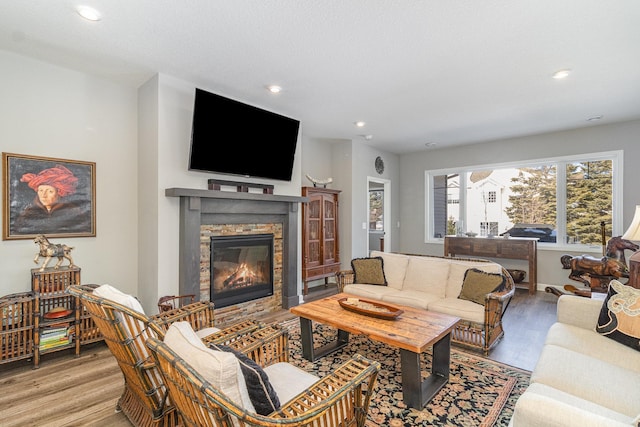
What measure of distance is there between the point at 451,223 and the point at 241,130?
505cm

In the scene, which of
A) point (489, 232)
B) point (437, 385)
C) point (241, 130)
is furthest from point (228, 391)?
point (489, 232)

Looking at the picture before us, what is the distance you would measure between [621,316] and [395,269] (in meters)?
2.24

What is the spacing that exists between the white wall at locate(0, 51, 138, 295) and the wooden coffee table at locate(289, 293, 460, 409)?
7.15 feet

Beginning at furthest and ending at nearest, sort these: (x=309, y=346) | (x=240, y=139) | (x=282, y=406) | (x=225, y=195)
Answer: (x=240, y=139)
(x=225, y=195)
(x=309, y=346)
(x=282, y=406)

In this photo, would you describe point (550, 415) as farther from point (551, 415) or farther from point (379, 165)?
point (379, 165)

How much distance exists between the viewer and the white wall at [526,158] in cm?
475

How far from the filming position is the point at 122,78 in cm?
329

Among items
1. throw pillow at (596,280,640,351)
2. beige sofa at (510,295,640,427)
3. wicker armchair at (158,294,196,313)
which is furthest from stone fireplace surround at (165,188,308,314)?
throw pillow at (596,280,640,351)

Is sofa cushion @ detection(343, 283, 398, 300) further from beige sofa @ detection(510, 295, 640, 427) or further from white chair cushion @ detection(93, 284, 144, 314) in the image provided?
white chair cushion @ detection(93, 284, 144, 314)

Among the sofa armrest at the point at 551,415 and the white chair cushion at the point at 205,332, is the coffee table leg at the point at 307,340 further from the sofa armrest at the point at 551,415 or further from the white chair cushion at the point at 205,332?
the sofa armrest at the point at 551,415

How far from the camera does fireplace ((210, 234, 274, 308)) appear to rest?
3732mm

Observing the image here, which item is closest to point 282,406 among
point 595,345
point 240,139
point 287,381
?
point 287,381

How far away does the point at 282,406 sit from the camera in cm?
131

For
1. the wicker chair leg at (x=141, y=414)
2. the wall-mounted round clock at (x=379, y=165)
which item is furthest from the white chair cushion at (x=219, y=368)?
the wall-mounted round clock at (x=379, y=165)
